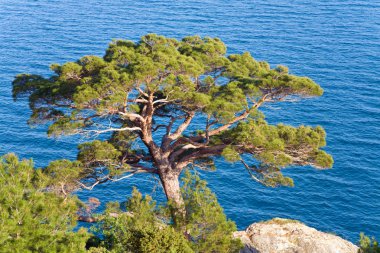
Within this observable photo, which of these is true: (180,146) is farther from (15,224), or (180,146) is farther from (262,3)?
(262,3)

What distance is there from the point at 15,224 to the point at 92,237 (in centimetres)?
756

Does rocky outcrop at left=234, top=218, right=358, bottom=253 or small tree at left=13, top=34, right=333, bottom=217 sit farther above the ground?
small tree at left=13, top=34, right=333, bottom=217

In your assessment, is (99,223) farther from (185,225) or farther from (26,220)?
(26,220)

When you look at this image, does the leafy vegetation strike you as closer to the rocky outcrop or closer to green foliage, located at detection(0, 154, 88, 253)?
green foliage, located at detection(0, 154, 88, 253)

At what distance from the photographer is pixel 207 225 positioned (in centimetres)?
2691

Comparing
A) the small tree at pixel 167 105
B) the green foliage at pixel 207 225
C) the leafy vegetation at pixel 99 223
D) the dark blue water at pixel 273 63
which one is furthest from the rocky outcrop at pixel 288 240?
the dark blue water at pixel 273 63

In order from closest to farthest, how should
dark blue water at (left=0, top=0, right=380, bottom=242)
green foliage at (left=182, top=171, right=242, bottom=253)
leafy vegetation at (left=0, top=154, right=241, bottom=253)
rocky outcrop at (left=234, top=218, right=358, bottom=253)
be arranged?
leafy vegetation at (left=0, top=154, right=241, bottom=253) < green foliage at (left=182, top=171, right=242, bottom=253) < rocky outcrop at (left=234, top=218, right=358, bottom=253) < dark blue water at (left=0, top=0, right=380, bottom=242)

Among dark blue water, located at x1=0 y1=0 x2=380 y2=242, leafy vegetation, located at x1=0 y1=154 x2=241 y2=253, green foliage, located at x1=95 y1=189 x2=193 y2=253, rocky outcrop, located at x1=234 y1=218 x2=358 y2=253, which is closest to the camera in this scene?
leafy vegetation, located at x1=0 y1=154 x2=241 y2=253

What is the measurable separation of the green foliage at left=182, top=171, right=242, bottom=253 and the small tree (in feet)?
5.27

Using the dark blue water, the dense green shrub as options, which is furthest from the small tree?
the dark blue water

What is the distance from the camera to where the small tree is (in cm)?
3002

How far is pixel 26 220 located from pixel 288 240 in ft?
62.8

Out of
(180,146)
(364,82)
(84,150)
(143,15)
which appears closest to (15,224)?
(84,150)

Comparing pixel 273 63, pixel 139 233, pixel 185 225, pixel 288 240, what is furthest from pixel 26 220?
pixel 273 63
